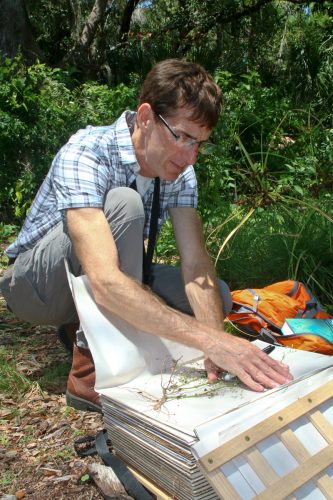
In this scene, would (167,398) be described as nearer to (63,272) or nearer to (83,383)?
(83,383)

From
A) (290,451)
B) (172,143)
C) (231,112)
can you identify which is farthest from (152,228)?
(231,112)

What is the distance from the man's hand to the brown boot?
632 mm

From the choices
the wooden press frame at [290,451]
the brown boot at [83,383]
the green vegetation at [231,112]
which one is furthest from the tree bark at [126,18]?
the wooden press frame at [290,451]

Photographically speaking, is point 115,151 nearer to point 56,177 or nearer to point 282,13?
point 56,177

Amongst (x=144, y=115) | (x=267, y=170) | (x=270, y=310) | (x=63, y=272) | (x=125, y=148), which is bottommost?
(x=270, y=310)

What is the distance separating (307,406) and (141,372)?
0.67 meters

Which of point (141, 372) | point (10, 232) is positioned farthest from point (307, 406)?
point (10, 232)

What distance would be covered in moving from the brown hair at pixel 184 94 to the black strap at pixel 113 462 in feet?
3.88

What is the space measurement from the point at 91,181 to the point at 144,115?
0.32 m

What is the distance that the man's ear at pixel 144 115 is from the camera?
7.24 ft

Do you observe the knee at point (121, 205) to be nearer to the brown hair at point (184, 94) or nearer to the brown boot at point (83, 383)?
the brown hair at point (184, 94)

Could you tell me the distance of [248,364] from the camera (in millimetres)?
1828

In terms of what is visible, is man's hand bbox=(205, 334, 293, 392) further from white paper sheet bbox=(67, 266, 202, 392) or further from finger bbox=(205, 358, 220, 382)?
white paper sheet bbox=(67, 266, 202, 392)

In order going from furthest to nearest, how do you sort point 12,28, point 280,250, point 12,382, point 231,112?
point 12,28
point 231,112
point 280,250
point 12,382
